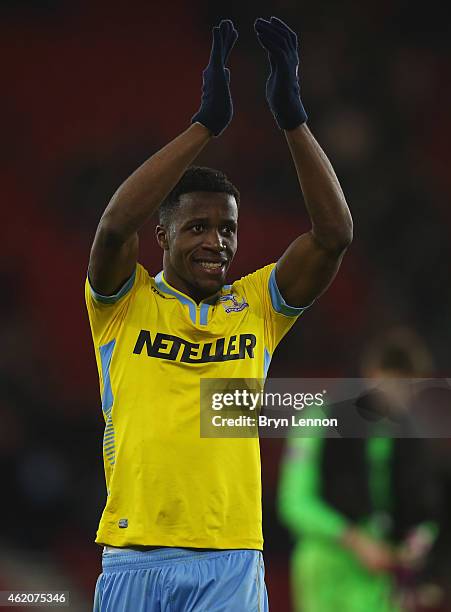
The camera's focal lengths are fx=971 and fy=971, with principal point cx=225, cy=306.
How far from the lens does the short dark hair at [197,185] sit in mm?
2631

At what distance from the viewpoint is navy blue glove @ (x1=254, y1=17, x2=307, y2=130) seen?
8.04 ft

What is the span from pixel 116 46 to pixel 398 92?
6.87 ft

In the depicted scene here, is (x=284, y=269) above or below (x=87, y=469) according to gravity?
below

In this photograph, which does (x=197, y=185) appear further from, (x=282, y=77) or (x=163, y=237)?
(x=282, y=77)

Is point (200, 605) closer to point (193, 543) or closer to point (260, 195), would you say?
point (193, 543)

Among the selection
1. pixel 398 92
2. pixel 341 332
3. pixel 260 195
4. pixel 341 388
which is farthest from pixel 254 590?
pixel 398 92

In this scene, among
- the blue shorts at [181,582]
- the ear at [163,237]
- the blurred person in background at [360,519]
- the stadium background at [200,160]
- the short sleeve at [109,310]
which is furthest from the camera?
the stadium background at [200,160]

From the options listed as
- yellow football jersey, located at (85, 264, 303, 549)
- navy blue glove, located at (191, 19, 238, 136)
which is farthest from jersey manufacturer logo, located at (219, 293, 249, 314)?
navy blue glove, located at (191, 19, 238, 136)

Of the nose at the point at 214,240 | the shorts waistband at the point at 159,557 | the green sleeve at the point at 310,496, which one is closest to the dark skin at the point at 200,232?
the nose at the point at 214,240

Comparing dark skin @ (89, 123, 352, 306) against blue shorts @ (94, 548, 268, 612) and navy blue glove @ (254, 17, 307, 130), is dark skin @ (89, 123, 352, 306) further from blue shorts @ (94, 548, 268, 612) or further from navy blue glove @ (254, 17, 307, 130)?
blue shorts @ (94, 548, 268, 612)

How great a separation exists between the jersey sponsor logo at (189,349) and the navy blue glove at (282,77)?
0.58 m

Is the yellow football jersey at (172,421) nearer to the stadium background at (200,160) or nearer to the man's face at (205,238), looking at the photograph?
the man's face at (205,238)

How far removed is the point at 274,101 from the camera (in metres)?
2.46

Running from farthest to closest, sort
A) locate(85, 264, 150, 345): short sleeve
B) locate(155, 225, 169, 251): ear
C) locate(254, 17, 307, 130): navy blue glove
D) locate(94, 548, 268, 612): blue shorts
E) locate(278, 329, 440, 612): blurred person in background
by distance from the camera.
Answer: locate(278, 329, 440, 612): blurred person in background → locate(155, 225, 169, 251): ear → locate(85, 264, 150, 345): short sleeve → locate(254, 17, 307, 130): navy blue glove → locate(94, 548, 268, 612): blue shorts
